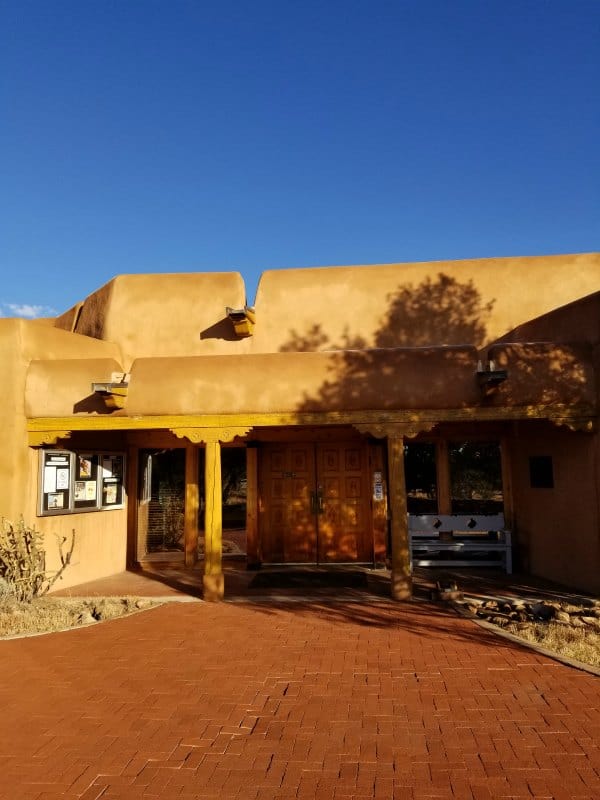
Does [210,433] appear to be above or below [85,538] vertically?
above

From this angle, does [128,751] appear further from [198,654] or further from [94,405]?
[94,405]

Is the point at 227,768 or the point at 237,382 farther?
the point at 237,382

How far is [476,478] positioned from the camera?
11648mm

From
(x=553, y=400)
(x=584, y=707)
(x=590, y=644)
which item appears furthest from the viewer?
(x=553, y=400)

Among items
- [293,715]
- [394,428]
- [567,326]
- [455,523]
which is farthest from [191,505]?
[567,326]

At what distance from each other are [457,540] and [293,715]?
734cm

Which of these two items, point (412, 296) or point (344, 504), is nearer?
point (412, 296)

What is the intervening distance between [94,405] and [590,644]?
7470 mm

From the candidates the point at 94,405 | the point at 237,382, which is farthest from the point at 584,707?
the point at 94,405

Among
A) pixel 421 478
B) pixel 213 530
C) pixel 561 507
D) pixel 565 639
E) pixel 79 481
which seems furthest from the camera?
pixel 421 478

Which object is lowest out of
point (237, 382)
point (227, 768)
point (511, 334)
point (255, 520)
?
point (227, 768)

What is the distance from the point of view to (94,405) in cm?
895

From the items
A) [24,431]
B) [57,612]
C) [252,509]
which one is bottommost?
[57,612]

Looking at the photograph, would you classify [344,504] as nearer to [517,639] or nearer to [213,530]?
[213,530]
